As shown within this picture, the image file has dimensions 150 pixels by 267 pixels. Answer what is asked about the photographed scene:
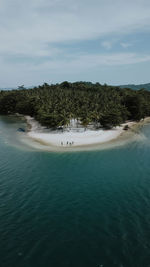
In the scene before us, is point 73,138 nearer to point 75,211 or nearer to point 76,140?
point 76,140

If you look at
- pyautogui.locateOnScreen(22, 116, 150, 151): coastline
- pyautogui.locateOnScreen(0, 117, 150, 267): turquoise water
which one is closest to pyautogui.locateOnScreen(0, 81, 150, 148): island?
pyautogui.locateOnScreen(22, 116, 150, 151): coastline

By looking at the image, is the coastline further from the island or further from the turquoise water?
the turquoise water

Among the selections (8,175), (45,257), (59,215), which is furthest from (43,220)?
(8,175)

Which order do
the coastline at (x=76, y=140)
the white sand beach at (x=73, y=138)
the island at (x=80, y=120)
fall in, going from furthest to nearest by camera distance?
1. the island at (x=80, y=120)
2. the white sand beach at (x=73, y=138)
3. the coastline at (x=76, y=140)

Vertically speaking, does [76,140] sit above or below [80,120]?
below

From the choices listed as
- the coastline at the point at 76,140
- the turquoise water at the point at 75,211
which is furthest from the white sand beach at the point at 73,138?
the turquoise water at the point at 75,211

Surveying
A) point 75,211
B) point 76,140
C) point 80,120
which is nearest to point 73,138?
point 76,140

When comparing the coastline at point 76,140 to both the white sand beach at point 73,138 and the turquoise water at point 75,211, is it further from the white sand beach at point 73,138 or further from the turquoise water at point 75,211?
the turquoise water at point 75,211

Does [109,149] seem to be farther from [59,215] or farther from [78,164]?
[59,215]
